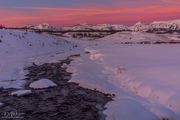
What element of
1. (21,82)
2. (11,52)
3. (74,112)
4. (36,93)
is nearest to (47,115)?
(74,112)

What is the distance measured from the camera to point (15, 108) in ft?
47.5

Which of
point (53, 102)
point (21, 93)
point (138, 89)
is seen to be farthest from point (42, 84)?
point (138, 89)

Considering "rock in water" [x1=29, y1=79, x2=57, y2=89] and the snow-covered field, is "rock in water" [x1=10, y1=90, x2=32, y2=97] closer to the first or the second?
"rock in water" [x1=29, y1=79, x2=57, y2=89]

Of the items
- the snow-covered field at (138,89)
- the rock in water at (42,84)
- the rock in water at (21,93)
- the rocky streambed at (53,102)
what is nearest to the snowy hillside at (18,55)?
the rock in water at (42,84)

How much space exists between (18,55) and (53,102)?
21.8m

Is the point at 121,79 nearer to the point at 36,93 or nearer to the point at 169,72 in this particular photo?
the point at 169,72

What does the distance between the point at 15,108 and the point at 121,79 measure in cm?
739

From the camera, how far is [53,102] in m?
15.8

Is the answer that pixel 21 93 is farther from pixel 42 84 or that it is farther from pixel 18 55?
pixel 18 55

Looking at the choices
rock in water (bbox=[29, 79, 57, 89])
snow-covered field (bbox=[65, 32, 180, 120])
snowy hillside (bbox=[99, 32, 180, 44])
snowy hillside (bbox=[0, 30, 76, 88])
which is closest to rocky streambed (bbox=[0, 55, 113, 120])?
rock in water (bbox=[29, 79, 57, 89])

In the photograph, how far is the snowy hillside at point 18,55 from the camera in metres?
22.0

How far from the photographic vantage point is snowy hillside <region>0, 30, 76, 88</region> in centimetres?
2195

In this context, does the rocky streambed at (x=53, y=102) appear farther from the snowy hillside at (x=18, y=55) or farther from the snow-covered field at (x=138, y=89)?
the snowy hillside at (x=18, y=55)

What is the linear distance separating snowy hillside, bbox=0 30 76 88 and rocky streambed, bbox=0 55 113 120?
1.62m
